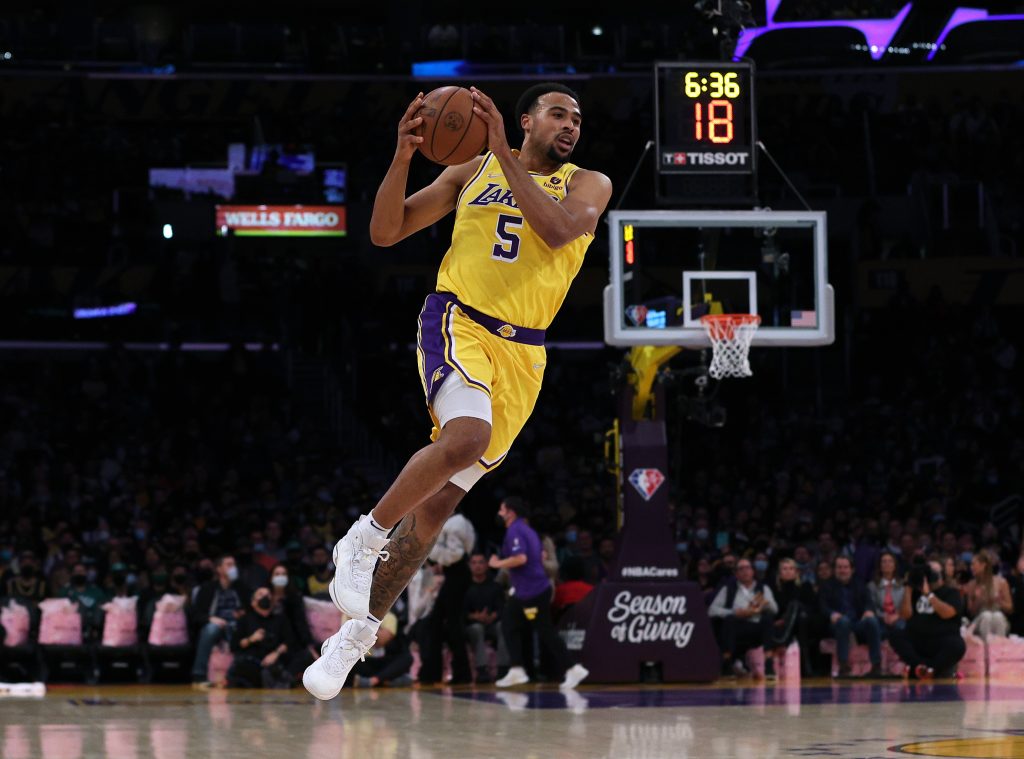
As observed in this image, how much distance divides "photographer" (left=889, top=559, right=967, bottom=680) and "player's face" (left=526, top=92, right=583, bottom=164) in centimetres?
957

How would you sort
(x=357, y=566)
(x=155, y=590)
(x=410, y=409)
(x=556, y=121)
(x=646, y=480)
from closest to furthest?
(x=357, y=566) → (x=556, y=121) → (x=646, y=480) → (x=155, y=590) → (x=410, y=409)

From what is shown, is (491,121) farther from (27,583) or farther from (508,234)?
(27,583)

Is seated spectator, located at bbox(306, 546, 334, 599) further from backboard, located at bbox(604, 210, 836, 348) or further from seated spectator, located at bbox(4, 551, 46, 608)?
backboard, located at bbox(604, 210, 836, 348)

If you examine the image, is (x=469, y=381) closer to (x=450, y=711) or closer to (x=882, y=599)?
(x=450, y=711)

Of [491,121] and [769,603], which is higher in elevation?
[491,121]

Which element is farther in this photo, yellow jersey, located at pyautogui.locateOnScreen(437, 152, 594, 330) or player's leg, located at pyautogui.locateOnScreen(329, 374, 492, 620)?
yellow jersey, located at pyautogui.locateOnScreen(437, 152, 594, 330)

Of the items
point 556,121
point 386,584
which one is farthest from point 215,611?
point 556,121

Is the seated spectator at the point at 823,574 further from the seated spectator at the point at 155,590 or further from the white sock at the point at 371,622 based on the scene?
the white sock at the point at 371,622

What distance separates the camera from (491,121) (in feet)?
19.1

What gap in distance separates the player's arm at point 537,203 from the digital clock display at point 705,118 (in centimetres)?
693

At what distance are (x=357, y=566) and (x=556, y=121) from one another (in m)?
1.88

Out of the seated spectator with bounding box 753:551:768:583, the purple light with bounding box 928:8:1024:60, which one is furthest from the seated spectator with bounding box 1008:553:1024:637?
the purple light with bounding box 928:8:1024:60

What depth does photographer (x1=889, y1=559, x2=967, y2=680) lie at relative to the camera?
14602mm

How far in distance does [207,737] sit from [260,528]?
9.18 metres
